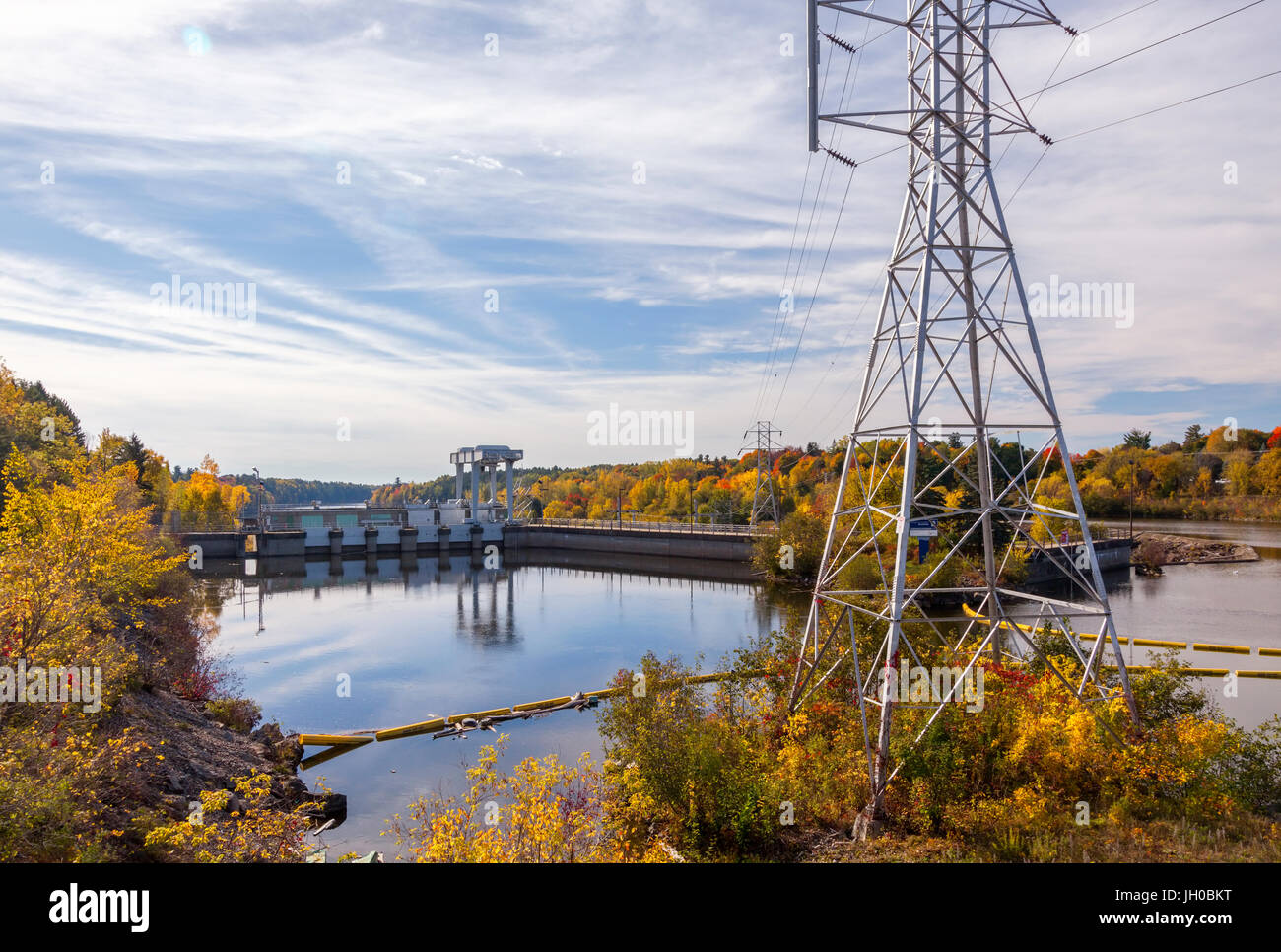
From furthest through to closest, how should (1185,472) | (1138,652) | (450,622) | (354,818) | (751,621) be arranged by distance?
(1185,472) → (450,622) → (751,621) → (1138,652) → (354,818)

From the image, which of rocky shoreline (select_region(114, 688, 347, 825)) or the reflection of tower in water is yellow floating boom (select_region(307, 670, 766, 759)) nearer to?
rocky shoreline (select_region(114, 688, 347, 825))

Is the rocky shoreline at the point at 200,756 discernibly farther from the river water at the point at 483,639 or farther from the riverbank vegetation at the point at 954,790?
the riverbank vegetation at the point at 954,790

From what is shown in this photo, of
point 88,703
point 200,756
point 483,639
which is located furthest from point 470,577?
point 88,703

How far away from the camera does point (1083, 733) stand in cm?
1237

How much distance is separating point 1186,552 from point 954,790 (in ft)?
224

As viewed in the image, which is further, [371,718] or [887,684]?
[371,718]

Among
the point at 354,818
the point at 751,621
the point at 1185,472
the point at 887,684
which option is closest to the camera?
the point at 887,684

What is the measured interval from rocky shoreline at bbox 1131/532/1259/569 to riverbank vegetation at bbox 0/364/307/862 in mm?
67844

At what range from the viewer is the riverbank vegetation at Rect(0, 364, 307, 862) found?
32.4 feet

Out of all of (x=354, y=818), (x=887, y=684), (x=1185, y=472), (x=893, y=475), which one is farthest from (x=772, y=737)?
(x=1185, y=472)
